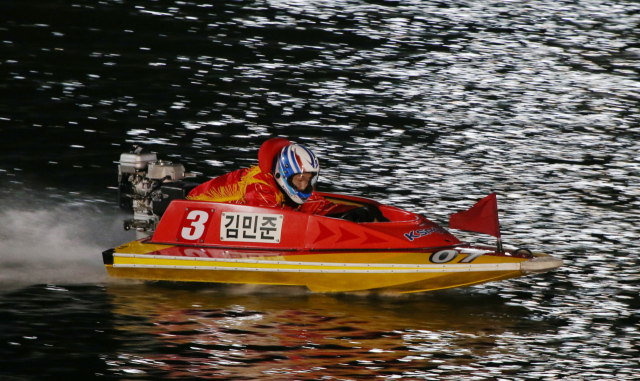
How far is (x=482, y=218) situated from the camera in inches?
312

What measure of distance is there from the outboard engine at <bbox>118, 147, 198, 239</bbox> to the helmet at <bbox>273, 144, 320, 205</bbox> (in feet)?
3.27

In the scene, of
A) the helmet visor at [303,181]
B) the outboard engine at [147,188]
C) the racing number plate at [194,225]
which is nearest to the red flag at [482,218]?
the helmet visor at [303,181]

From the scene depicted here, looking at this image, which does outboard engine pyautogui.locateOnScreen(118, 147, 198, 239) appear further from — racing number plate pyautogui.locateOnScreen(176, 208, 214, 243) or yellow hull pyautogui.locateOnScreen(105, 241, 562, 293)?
yellow hull pyautogui.locateOnScreen(105, 241, 562, 293)

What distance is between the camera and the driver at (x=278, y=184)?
8.24 meters

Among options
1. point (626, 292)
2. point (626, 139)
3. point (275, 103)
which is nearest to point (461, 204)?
point (626, 292)

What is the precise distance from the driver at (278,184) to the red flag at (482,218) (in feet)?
3.55

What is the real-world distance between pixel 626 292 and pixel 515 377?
2429 mm

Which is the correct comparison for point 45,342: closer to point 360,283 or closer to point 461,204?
point 360,283

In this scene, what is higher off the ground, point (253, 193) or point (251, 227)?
point (253, 193)

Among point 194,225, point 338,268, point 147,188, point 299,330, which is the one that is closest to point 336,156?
point 147,188

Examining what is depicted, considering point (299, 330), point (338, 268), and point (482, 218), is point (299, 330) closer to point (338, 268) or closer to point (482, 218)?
point (338, 268)

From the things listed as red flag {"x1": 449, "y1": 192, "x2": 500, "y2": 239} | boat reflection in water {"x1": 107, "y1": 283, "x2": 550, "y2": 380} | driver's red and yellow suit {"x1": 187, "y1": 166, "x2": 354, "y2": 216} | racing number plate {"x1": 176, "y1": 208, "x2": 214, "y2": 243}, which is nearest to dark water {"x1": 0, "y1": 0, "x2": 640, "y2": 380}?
boat reflection in water {"x1": 107, "y1": 283, "x2": 550, "y2": 380}

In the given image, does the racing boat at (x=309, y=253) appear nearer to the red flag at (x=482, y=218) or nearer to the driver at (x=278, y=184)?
the red flag at (x=482, y=218)

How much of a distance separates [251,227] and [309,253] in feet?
1.99
